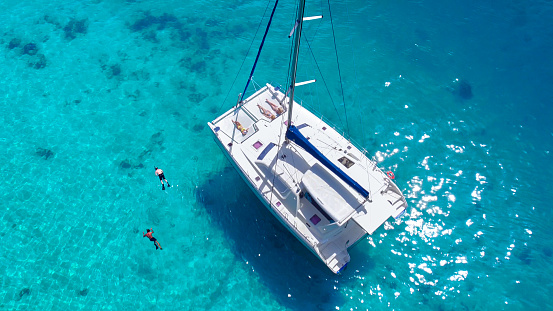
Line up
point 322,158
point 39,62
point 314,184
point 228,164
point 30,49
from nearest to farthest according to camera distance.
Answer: point 322,158, point 314,184, point 228,164, point 39,62, point 30,49

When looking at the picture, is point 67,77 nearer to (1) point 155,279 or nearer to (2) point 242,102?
(2) point 242,102

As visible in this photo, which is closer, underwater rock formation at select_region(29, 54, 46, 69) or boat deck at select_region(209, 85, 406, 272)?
boat deck at select_region(209, 85, 406, 272)

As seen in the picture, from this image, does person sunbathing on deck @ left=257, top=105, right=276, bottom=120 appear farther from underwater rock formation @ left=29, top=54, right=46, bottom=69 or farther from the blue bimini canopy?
underwater rock formation @ left=29, top=54, right=46, bottom=69

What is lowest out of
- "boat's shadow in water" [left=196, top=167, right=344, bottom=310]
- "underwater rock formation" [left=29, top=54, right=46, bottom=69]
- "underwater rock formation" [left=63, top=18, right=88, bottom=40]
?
"boat's shadow in water" [left=196, top=167, right=344, bottom=310]

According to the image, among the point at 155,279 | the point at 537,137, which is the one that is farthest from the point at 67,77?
the point at 537,137

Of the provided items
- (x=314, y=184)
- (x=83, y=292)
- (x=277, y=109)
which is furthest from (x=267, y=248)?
(x=83, y=292)

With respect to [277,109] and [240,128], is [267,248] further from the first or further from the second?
[277,109]

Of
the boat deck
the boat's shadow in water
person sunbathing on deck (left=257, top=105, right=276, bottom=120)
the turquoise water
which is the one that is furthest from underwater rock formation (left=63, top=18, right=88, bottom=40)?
person sunbathing on deck (left=257, top=105, right=276, bottom=120)
